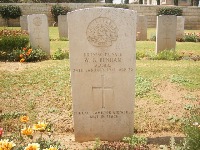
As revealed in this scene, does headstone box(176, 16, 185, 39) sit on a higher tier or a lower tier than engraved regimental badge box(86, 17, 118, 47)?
higher

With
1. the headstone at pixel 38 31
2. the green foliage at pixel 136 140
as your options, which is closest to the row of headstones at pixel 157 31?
the headstone at pixel 38 31

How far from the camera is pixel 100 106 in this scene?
168 inches

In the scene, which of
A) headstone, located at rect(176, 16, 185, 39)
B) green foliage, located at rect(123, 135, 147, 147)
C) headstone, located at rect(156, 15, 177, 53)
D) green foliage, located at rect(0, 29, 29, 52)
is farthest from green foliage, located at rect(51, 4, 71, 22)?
green foliage, located at rect(123, 135, 147, 147)

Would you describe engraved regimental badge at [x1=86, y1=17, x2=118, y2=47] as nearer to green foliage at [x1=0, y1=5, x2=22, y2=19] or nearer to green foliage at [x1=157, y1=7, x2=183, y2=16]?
green foliage at [x1=0, y1=5, x2=22, y2=19]

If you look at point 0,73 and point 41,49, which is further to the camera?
point 41,49

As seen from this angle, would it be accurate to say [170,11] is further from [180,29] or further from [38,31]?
[38,31]

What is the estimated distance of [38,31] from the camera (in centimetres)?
1168

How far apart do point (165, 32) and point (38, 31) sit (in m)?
5.75

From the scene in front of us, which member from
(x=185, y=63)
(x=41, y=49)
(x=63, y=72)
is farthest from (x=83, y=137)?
(x=41, y=49)

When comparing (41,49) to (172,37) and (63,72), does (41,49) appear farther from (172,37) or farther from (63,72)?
(172,37)

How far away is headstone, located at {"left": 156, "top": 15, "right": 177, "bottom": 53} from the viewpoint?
11.8 metres

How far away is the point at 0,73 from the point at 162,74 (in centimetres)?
535

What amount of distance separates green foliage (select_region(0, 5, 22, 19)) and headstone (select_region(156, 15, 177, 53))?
900 inches

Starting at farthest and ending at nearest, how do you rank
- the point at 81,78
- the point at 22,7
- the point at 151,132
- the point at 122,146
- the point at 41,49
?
the point at 22,7, the point at 41,49, the point at 151,132, the point at 81,78, the point at 122,146
